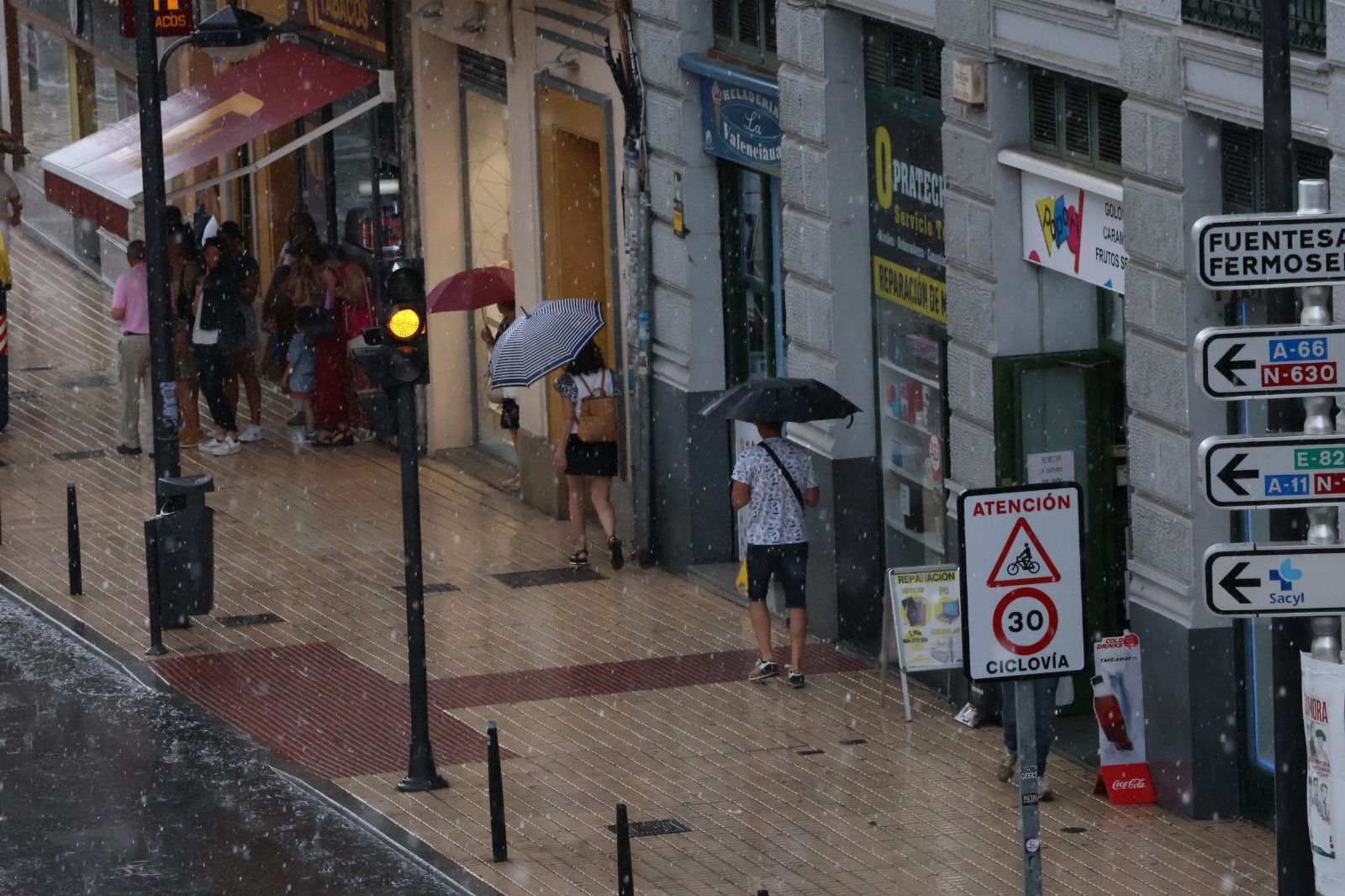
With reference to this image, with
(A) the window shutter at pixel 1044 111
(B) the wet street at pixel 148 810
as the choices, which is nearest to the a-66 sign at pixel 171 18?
(B) the wet street at pixel 148 810

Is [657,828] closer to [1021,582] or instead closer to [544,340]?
[1021,582]

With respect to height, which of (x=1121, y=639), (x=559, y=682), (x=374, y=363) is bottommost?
(x=559, y=682)

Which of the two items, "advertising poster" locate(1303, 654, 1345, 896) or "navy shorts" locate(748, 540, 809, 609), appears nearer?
"advertising poster" locate(1303, 654, 1345, 896)

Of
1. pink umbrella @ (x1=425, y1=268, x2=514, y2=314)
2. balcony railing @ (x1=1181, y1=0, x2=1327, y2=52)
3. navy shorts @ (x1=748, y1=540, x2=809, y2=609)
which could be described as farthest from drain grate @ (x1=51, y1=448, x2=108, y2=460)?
balcony railing @ (x1=1181, y1=0, x2=1327, y2=52)

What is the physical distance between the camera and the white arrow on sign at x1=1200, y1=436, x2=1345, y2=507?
8.83 m

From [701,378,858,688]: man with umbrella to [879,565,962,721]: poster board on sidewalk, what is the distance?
2.73 ft

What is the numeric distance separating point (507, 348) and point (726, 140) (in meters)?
2.12

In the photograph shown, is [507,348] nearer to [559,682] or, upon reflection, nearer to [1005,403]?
[559,682]

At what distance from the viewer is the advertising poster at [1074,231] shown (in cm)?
1413

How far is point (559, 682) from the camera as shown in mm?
16656

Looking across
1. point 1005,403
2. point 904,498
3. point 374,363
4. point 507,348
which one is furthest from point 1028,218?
point 507,348

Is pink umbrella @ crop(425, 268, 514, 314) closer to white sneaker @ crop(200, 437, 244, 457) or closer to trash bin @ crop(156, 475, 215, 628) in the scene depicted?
white sneaker @ crop(200, 437, 244, 457)

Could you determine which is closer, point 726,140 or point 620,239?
point 726,140

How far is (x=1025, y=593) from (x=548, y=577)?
35.4 ft
